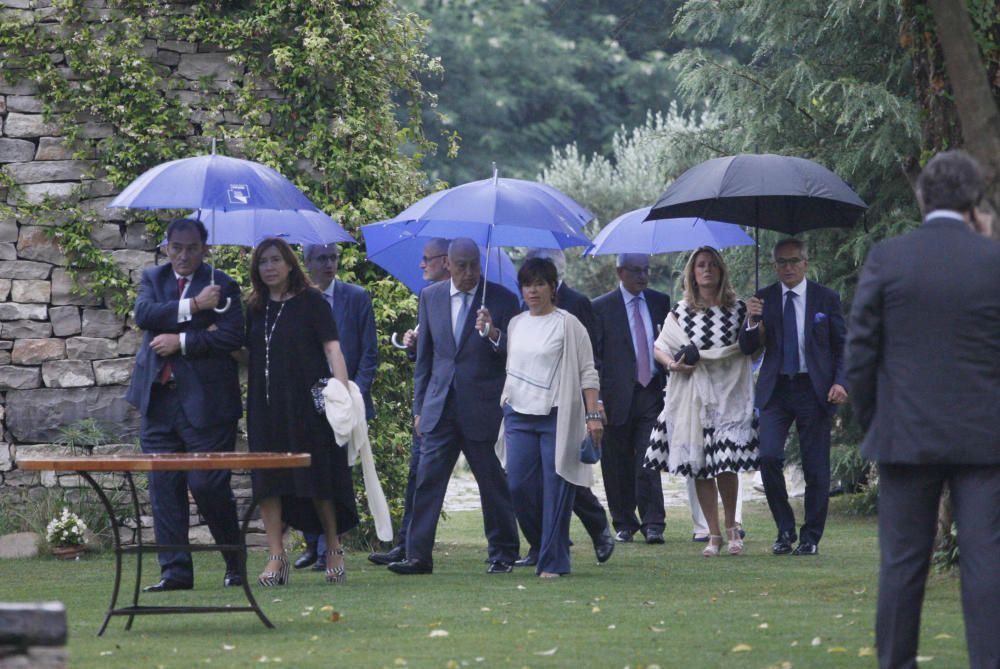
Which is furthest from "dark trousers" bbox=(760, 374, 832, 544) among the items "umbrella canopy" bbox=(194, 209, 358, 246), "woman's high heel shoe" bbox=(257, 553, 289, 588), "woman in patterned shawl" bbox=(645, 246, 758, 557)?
"woman's high heel shoe" bbox=(257, 553, 289, 588)

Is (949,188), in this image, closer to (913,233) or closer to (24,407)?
(913,233)

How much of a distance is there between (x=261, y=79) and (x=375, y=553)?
3550 millimetres

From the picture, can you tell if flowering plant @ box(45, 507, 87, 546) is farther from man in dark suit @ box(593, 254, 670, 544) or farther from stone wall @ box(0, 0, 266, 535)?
man in dark suit @ box(593, 254, 670, 544)

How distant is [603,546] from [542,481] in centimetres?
94

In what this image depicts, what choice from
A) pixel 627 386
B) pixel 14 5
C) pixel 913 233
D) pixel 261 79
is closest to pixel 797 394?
pixel 627 386

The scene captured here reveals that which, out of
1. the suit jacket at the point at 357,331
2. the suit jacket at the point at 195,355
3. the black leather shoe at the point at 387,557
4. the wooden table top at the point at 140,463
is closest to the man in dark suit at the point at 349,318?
the suit jacket at the point at 357,331

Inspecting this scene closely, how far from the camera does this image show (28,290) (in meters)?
11.9

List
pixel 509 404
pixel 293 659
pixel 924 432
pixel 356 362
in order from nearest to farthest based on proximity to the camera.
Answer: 1. pixel 924 432
2. pixel 293 659
3. pixel 509 404
4. pixel 356 362

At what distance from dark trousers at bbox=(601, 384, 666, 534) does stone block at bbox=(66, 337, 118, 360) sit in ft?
11.9

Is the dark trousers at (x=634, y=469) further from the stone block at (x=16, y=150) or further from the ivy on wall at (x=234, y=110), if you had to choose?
the stone block at (x=16, y=150)

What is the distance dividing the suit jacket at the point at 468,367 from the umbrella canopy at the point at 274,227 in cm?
72

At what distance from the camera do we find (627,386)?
12273mm

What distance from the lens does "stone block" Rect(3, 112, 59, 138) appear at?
12.0m

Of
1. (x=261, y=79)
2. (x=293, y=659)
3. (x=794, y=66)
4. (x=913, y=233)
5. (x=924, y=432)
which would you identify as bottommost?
(x=293, y=659)
